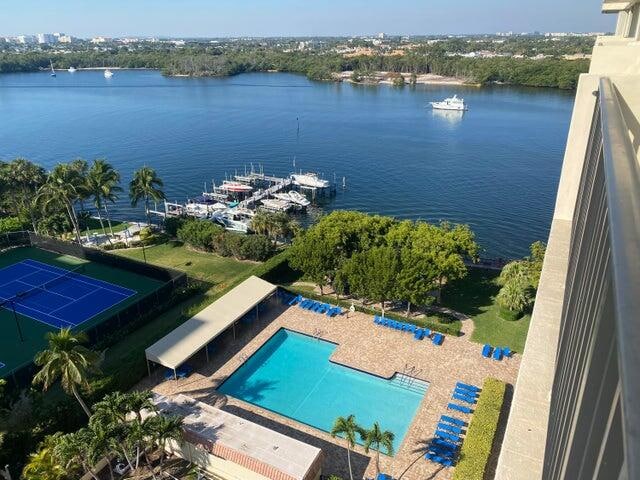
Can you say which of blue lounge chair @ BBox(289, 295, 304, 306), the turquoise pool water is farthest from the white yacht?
the turquoise pool water

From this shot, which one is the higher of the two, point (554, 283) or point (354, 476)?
point (554, 283)

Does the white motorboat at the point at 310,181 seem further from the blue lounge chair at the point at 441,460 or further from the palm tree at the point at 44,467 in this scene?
the palm tree at the point at 44,467

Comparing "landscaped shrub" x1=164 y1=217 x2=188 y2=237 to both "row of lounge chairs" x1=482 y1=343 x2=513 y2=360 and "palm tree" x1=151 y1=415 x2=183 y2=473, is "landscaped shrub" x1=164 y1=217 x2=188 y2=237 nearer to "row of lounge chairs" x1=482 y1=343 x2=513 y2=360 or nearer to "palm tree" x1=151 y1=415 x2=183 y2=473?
"palm tree" x1=151 y1=415 x2=183 y2=473

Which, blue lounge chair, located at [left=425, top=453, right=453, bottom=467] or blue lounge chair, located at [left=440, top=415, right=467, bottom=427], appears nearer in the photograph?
blue lounge chair, located at [left=425, top=453, right=453, bottom=467]

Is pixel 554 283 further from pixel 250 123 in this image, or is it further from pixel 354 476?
pixel 250 123

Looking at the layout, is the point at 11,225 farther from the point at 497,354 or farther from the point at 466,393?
the point at 497,354

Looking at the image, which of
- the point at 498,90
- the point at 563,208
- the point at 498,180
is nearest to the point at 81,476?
the point at 563,208

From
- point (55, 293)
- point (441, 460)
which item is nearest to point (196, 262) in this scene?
point (55, 293)
